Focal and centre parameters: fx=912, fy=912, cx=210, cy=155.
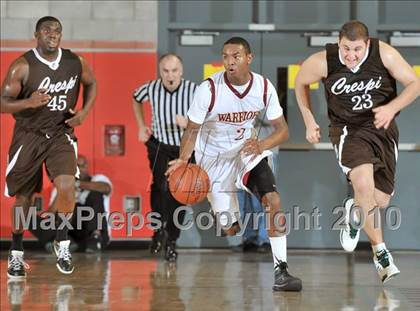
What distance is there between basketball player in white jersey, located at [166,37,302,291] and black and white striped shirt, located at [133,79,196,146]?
1636mm

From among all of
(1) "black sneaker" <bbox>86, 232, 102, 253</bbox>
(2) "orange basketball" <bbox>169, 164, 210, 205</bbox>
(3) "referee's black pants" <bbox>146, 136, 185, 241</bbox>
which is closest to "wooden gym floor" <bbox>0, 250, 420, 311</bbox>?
(1) "black sneaker" <bbox>86, 232, 102, 253</bbox>

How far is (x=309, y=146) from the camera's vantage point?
951 centimetres

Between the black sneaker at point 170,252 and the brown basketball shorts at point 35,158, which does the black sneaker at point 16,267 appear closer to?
the brown basketball shorts at point 35,158

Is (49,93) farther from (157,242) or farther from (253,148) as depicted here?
(157,242)

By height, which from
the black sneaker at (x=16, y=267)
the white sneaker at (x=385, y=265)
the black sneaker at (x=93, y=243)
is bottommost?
the black sneaker at (x=93, y=243)

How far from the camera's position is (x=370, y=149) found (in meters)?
6.17

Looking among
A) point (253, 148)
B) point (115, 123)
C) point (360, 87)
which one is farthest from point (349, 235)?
point (115, 123)

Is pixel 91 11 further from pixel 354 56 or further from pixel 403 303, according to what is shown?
pixel 403 303

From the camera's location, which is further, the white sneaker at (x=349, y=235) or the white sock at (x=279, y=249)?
the white sneaker at (x=349, y=235)

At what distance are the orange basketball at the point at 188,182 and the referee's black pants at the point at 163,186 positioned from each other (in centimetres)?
204

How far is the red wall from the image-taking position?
30.9ft

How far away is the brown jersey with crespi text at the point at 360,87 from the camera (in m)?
6.17

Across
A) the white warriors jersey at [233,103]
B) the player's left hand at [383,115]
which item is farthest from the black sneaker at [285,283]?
the player's left hand at [383,115]

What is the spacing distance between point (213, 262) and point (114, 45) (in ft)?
8.58
